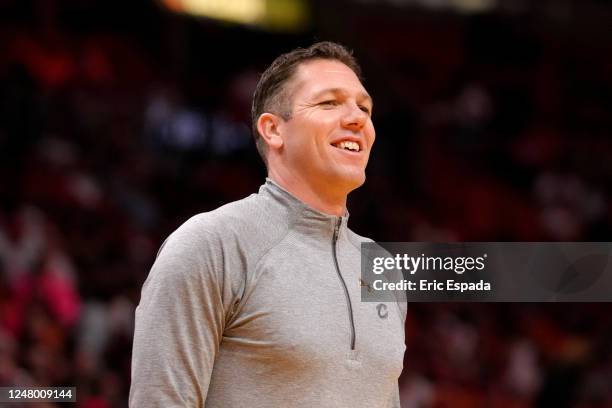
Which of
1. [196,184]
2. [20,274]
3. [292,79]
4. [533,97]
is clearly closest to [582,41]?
[533,97]

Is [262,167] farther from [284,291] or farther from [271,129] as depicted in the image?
[284,291]

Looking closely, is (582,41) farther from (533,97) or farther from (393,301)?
(393,301)

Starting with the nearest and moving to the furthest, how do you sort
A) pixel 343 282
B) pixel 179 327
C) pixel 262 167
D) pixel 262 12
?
1. pixel 179 327
2. pixel 343 282
3. pixel 262 167
4. pixel 262 12

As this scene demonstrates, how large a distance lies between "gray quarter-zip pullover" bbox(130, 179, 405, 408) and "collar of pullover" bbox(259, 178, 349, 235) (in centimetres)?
4

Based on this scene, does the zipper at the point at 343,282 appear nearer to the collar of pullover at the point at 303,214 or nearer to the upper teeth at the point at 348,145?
the collar of pullover at the point at 303,214

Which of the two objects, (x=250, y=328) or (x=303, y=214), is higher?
(x=303, y=214)

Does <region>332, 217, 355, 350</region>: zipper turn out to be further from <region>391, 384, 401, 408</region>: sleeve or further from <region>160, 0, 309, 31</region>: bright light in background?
<region>160, 0, 309, 31</region>: bright light in background

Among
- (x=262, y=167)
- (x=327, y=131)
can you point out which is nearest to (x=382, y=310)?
(x=327, y=131)

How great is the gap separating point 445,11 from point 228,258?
11.4 m

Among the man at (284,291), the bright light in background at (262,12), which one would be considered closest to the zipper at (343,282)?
the man at (284,291)

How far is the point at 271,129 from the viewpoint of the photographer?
7.30ft

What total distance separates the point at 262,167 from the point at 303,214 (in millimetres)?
7447

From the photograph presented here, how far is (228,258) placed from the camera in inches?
76.8

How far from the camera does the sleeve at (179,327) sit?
1.86m
